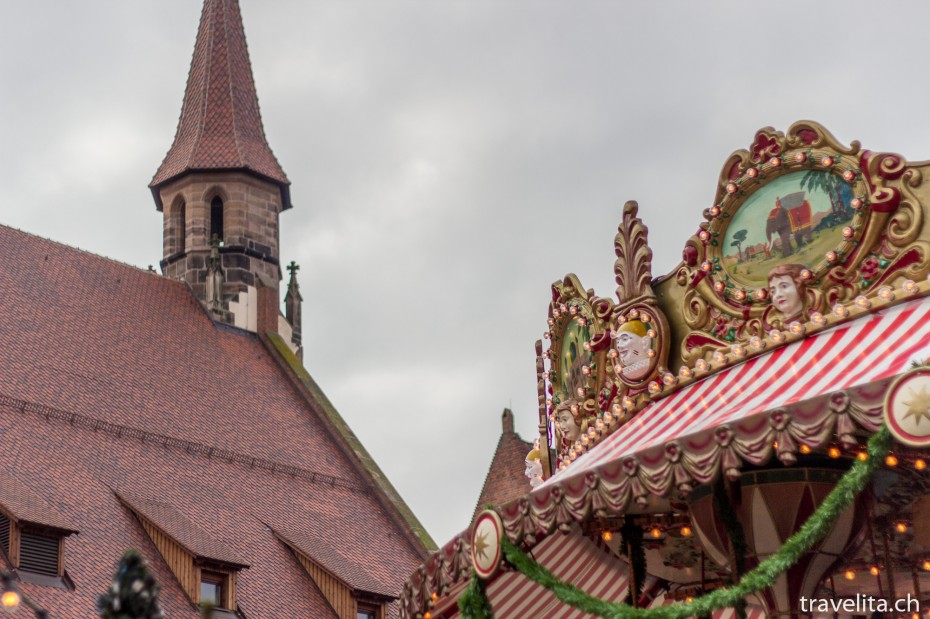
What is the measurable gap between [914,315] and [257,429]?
724 inches

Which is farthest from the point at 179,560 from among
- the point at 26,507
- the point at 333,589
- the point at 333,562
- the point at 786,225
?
the point at 786,225

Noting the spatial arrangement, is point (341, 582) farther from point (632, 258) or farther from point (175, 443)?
point (632, 258)

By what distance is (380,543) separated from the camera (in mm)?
27000

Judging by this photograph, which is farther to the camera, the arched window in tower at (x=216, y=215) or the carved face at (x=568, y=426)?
the arched window in tower at (x=216, y=215)

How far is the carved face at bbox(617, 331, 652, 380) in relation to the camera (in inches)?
524

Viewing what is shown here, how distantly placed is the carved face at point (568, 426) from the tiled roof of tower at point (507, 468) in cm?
1542

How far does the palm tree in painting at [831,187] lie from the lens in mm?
11758

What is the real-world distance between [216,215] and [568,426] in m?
19.5

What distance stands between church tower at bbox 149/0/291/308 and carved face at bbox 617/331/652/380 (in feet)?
60.9

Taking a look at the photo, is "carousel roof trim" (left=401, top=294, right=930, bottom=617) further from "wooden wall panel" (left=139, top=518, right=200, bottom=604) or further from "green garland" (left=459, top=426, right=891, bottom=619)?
"wooden wall panel" (left=139, top=518, right=200, bottom=604)

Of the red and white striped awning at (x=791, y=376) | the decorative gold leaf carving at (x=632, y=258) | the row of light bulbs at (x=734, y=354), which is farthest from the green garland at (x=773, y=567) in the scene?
the decorative gold leaf carving at (x=632, y=258)

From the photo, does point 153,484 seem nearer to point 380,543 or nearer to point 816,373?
point 380,543

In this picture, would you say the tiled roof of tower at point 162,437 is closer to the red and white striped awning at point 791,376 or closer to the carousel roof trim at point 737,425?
the carousel roof trim at point 737,425

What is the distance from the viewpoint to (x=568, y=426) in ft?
47.9
